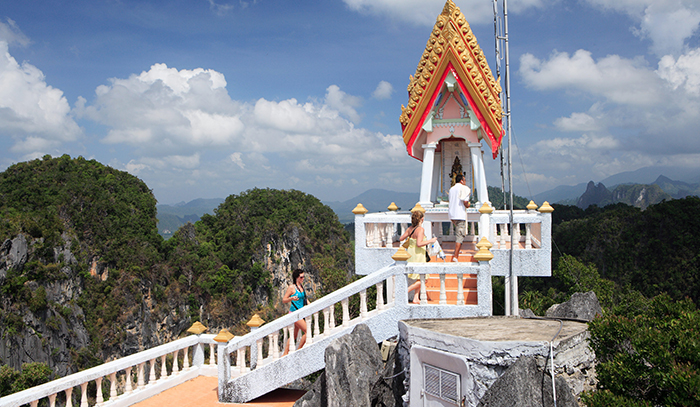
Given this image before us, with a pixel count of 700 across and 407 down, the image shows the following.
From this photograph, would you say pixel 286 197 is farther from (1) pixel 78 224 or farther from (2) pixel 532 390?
(2) pixel 532 390

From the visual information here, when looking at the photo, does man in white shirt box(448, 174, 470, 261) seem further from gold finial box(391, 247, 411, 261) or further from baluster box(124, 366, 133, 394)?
baluster box(124, 366, 133, 394)

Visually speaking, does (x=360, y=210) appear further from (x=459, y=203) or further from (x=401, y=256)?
(x=401, y=256)

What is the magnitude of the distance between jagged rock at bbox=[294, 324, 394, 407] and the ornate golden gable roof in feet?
17.4

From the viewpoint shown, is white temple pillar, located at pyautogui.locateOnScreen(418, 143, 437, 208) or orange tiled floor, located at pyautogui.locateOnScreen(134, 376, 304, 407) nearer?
Result: orange tiled floor, located at pyautogui.locateOnScreen(134, 376, 304, 407)

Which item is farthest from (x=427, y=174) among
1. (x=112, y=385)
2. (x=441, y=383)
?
(x=112, y=385)

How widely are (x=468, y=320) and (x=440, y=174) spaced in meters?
5.50

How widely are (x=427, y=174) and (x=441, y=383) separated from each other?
19.4ft

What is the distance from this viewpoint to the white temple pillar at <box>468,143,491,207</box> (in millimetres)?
10344

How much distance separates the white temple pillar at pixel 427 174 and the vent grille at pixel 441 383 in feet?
17.4

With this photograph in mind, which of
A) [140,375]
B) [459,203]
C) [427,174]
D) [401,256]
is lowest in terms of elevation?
[140,375]

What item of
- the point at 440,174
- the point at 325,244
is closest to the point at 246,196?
the point at 325,244

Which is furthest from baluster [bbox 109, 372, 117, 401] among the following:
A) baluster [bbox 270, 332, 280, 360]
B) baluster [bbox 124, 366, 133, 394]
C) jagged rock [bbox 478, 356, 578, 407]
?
jagged rock [bbox 478, 356, 578, 407]

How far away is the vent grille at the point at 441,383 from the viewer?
5.28 m

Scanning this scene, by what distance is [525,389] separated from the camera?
4773mm
